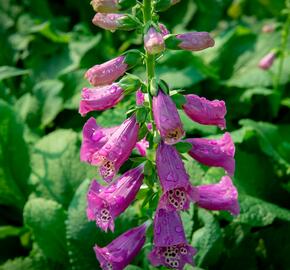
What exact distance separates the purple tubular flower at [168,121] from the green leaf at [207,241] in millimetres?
1054

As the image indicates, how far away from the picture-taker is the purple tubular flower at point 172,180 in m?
2.04

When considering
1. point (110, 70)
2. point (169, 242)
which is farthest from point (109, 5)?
point (169, 242)

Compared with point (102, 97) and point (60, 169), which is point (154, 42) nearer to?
point (102, 97)

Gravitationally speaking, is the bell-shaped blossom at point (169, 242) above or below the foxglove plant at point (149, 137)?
below

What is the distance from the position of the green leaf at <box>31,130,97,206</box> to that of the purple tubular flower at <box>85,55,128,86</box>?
1.39m

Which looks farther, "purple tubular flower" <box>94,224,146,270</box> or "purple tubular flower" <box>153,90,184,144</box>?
"purple tubular flower" <box>94,224,146,270</box>

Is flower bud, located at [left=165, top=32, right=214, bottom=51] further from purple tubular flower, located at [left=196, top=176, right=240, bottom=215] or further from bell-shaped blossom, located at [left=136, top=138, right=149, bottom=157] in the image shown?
purple tubular flower, located at [left=196, top=176, right=240, bottom=215]

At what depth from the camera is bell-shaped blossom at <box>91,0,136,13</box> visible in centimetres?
200

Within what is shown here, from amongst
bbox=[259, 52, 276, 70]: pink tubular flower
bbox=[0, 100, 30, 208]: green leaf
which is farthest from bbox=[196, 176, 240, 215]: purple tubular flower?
bbox=[259, 52, 276, 70]: pink tubular flower

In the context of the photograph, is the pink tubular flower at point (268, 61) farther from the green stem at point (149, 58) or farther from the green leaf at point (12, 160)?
the green stem at point (149, 58)

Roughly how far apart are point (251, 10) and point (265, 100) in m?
2.01

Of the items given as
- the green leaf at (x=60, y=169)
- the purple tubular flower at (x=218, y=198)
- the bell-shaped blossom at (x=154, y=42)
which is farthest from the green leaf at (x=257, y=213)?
the bell-shaped blossom at (x=154, y=42)

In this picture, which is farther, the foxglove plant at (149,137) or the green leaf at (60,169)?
the green leaf at (60,169)

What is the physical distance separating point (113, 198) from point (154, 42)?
2.14 feet
